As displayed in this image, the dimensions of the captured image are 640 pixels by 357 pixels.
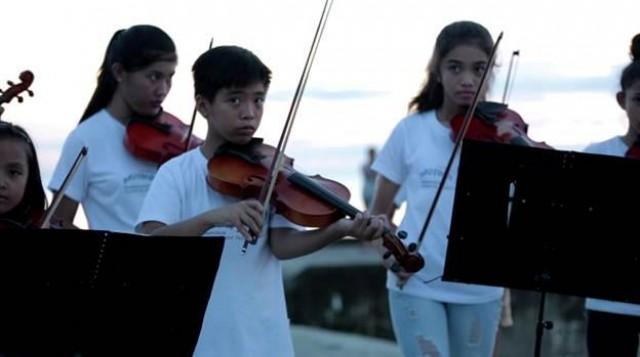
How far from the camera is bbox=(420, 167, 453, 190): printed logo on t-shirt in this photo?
561 centimetres

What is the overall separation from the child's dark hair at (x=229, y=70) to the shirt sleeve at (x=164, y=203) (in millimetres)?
288

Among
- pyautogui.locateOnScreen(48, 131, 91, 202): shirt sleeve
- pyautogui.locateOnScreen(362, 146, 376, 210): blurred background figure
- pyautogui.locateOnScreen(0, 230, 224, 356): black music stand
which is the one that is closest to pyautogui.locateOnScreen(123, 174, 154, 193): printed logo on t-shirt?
pyautogui.locateOnScreen(48, 131, 91, 202): shirt sleeve

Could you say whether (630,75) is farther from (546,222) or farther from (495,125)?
(546,222)

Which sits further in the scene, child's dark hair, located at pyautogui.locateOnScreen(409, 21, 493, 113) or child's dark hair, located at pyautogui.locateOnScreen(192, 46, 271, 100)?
child's dark hair, located at pyautogui.locateOnScreen(409, 21, 493, 113)

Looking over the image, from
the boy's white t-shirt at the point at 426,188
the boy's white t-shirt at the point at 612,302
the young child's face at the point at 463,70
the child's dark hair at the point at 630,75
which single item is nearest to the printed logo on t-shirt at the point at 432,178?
the boy's white t-shirt at the point at 426,188

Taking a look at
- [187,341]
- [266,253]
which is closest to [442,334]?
[266,253]

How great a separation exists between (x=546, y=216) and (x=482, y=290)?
91 cm

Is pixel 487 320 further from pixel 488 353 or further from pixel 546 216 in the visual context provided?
pixel 546 216

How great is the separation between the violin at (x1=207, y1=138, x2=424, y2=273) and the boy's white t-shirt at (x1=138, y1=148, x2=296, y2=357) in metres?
0.07

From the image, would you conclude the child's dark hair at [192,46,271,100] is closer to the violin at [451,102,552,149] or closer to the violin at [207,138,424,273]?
the violin at [207,138,424,273]

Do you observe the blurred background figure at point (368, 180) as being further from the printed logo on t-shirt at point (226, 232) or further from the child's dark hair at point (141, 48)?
the printed logo on t-shirt at point (226, 232)

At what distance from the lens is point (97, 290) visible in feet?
12.9

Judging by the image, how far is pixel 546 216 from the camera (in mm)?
4707

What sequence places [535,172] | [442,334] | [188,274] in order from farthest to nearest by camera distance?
[442,334] < [535,172] < [188,274]
